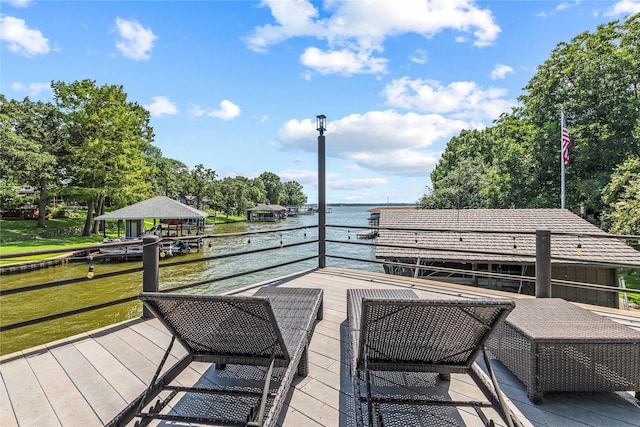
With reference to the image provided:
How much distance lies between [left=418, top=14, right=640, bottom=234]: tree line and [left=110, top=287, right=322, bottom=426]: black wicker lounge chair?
14.3m

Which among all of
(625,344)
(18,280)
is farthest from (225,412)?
(18,280)

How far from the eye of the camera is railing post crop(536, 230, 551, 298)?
10.1 feet

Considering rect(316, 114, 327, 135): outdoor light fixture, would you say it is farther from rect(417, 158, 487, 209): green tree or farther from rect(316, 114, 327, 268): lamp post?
rect(417, 158, 487, 209): green tree

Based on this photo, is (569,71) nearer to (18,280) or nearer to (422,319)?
(422,319)

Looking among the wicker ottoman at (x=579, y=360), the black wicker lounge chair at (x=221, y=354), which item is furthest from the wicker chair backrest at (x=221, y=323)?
the wicker ottoman at (x=579, y=360)

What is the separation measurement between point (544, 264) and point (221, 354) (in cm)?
320

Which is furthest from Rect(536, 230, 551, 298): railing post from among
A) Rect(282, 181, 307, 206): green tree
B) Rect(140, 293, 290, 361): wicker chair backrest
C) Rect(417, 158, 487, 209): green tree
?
Rect(282, 181, 307, 206): green tree

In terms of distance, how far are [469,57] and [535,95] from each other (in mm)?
10314

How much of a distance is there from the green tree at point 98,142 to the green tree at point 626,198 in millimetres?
25473

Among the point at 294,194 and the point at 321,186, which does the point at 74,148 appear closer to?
the point at 321,186

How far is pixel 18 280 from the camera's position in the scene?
39.9ft

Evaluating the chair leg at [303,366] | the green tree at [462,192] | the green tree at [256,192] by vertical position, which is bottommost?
the chair leg at [303,366]

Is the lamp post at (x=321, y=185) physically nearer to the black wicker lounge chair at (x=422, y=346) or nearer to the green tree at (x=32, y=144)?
the black wicker lounge chair at (x=422, y=346)

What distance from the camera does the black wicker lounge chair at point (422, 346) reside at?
52.0 inches
